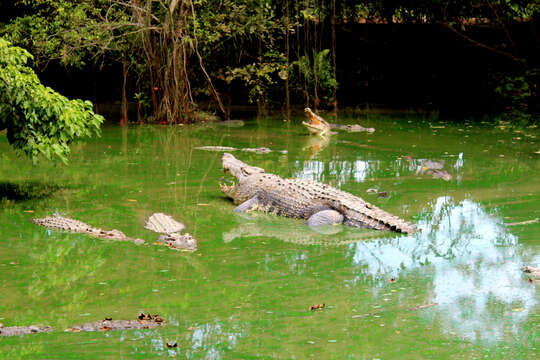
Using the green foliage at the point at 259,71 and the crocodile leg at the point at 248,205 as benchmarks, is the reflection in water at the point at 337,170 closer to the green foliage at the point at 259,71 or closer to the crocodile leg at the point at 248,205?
the crocodile leg at the point at 248,205

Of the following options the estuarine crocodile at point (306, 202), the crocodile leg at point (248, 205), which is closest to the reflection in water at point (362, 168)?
the estuarine crocodile at point (306, 202)

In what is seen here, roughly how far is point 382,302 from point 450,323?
0.50 meters

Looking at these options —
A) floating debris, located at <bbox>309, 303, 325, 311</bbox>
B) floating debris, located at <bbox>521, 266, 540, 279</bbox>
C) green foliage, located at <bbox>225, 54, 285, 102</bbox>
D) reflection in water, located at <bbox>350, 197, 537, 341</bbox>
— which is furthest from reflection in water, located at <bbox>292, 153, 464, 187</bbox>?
green foliage, located at <bbox>225, 54, 285, 102</bbox>

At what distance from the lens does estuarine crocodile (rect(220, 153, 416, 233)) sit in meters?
6.15

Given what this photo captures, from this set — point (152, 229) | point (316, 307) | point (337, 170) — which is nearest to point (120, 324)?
point (316, 307)

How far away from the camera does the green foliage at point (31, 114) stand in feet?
22.1

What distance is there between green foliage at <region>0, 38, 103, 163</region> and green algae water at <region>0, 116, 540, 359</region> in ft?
2.10

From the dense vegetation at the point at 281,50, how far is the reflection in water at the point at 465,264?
7.59 metres

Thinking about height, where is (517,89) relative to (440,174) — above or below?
above

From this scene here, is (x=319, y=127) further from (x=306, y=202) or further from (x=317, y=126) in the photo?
(x=306, y=202)

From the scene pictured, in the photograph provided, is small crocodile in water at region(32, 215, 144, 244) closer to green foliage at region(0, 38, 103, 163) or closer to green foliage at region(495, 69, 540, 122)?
green foliage at region(0, 38, 103, 163)

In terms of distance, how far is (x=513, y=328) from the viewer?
3939mm

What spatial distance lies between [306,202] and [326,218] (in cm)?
34

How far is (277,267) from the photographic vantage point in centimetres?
512
